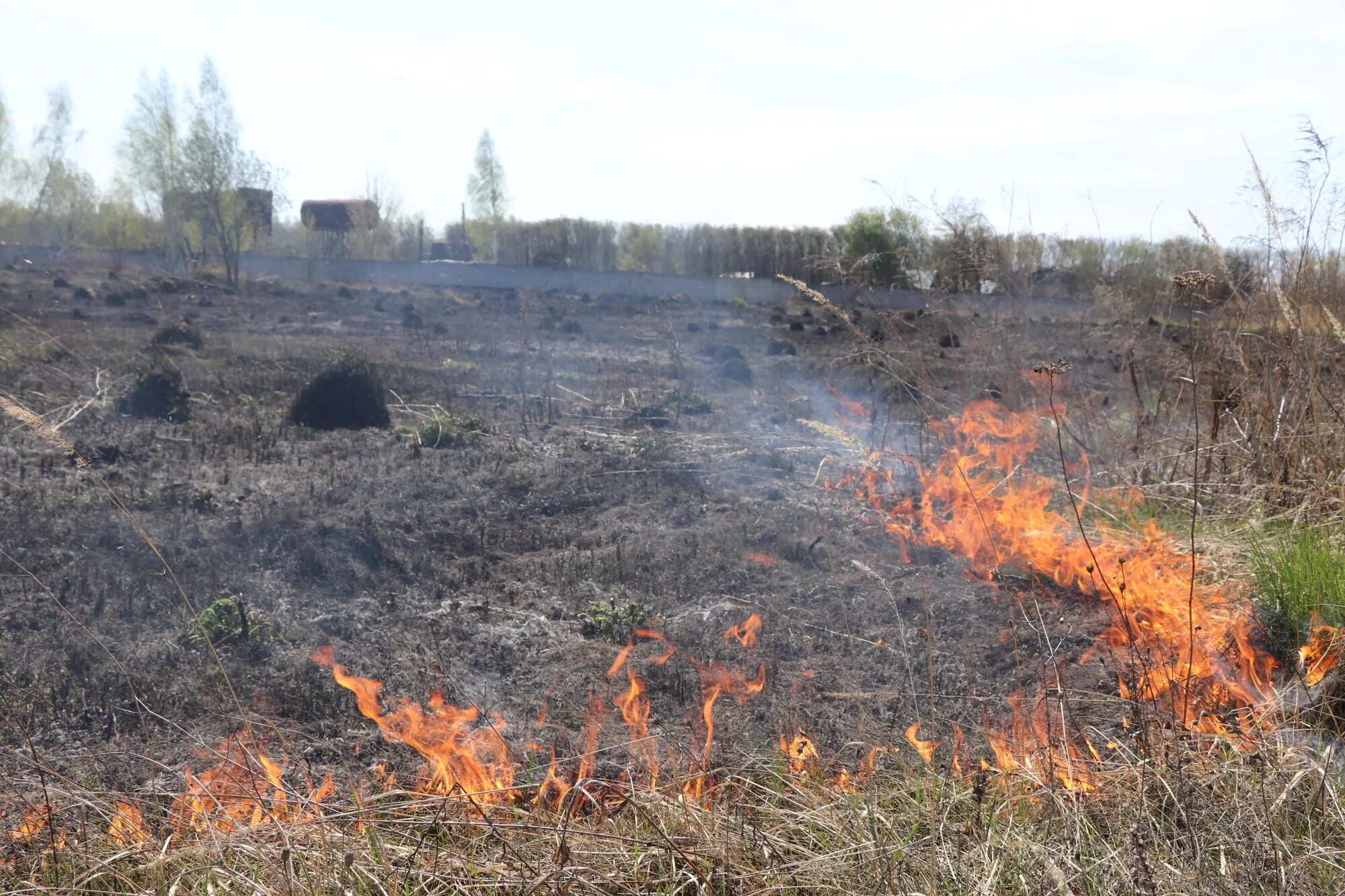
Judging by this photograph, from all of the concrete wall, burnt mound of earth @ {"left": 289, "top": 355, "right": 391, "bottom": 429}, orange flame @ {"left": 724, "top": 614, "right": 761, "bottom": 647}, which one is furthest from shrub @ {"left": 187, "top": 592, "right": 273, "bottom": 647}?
the concrete wall

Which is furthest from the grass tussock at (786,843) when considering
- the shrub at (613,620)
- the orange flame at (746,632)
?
the shrub at (613,620)

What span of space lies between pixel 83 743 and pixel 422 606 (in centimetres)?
173

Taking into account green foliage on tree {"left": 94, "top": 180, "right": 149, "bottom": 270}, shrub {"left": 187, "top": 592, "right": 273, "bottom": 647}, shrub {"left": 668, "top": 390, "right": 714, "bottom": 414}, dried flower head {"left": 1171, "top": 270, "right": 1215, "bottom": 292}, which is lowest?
shrub {"left": 187, "top": 592, "right": 273, "bottom": 647}

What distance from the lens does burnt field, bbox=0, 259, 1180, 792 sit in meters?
3.64

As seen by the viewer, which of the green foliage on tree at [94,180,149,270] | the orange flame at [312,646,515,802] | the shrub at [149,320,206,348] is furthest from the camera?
the green foliage on tree at [94,180,149,270]

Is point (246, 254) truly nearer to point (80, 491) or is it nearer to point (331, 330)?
point (331, 330)

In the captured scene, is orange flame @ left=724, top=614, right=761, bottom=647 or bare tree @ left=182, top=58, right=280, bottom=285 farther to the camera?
bare tree @ left=182, top=58, right=280, bottom=285

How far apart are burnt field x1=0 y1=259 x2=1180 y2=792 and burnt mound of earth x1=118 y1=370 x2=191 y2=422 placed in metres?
0.04

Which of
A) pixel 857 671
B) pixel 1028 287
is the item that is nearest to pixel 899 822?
pixel 857 671

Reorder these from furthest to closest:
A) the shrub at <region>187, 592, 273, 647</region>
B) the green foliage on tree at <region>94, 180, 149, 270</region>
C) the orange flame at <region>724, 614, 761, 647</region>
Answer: the green foliage on tree at <region>94, 180, 149, 270</region> → the orange flame at <region>724, 614, 761, 647</region> → the shrub at <region>187, 592, 273, 647</region>

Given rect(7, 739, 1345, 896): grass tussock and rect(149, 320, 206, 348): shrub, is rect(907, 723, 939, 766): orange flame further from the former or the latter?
rect(149, 320, 206, 348): shrub

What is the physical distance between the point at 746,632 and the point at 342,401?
5.84m

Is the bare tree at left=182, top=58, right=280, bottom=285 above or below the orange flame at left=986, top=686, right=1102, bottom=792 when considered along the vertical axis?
above

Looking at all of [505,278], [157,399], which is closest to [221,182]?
[505,278]
